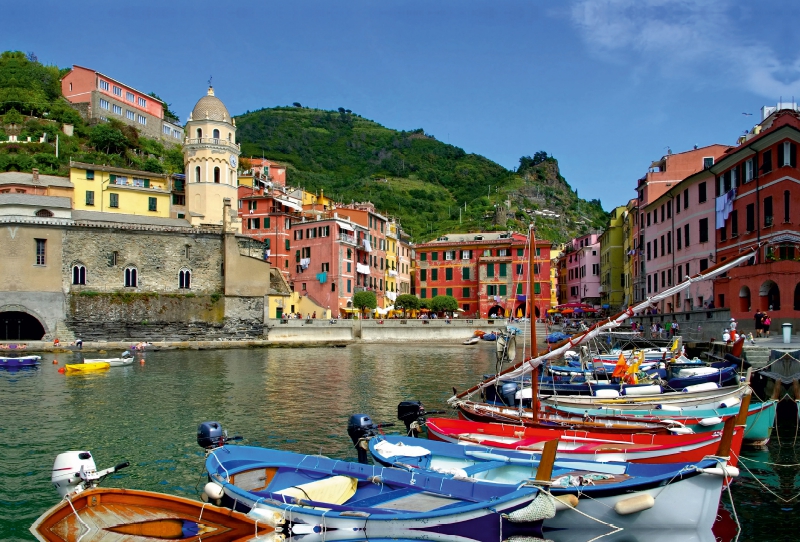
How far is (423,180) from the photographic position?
166 m

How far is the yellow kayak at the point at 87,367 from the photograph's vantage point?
37.6m

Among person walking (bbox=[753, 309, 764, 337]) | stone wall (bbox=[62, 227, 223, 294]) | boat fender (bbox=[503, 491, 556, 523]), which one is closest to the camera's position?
boat fender (bbox=[503, 491, 556, 523])

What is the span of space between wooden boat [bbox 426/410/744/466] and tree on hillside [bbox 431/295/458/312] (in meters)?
58.3

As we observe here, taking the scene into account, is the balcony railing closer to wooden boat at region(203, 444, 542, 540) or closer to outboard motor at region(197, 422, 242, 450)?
outboard motor at region(197, 422, 242, 450)

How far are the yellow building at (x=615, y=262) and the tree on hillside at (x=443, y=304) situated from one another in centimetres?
1752

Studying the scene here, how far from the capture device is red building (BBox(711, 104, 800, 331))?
30.5 meters

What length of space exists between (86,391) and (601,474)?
26.1 metres

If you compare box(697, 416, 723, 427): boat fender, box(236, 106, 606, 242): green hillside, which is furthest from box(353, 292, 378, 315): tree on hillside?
box(697, 416, 723, 427): boat fender

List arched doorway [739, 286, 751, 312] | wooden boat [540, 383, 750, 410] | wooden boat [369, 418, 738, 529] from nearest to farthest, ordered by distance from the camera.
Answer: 1. wooden boat [369, 418, 738, 529]
2. wooden boat [540, 383, 750, 410]
3. arched doorway [739, 286, 751, 312]

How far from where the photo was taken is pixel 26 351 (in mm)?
49875

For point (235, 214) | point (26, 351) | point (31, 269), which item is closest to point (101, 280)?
point (31, 269)

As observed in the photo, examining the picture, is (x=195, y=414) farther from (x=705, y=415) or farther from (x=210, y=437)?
(x=705, y=415)

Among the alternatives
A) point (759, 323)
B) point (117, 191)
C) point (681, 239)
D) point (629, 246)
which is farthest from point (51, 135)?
point (759, 323)

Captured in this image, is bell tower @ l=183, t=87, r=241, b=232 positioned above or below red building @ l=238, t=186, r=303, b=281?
above
